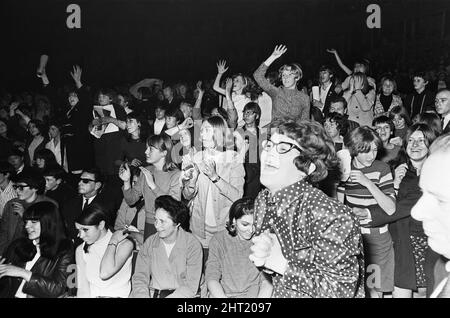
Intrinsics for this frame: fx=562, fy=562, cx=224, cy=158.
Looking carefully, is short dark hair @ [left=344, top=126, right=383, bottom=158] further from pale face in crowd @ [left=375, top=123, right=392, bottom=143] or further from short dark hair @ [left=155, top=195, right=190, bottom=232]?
short dark hair @ [left=155, top=195, right=190, bottom=232]

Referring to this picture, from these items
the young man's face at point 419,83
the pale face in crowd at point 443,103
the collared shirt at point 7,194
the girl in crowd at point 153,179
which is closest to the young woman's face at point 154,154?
the girl in crowd at point 153,179

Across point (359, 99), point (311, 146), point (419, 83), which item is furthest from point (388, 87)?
point (311, 146)

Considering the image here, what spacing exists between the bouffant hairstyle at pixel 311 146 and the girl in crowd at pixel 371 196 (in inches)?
30.2

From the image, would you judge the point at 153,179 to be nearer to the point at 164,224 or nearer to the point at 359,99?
the point at 164,224

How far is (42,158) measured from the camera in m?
3.40

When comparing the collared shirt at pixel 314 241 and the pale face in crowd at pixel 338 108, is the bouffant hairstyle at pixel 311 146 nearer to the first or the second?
the collared shirt at pixel 314 241

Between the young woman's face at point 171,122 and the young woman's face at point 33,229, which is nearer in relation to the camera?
the young woman's face at point 33,229

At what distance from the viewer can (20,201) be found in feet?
9.77

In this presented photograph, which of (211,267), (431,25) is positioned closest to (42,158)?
(211,267)

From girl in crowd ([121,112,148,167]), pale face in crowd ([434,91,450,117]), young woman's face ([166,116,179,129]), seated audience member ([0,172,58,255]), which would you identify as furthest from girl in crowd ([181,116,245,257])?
pale face in crowd ([434,91,450,117])

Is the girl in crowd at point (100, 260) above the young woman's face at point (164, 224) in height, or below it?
below

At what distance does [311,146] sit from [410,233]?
3.57 feet

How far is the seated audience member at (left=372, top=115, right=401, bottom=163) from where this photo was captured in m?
3.09

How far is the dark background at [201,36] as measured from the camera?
167 inches
